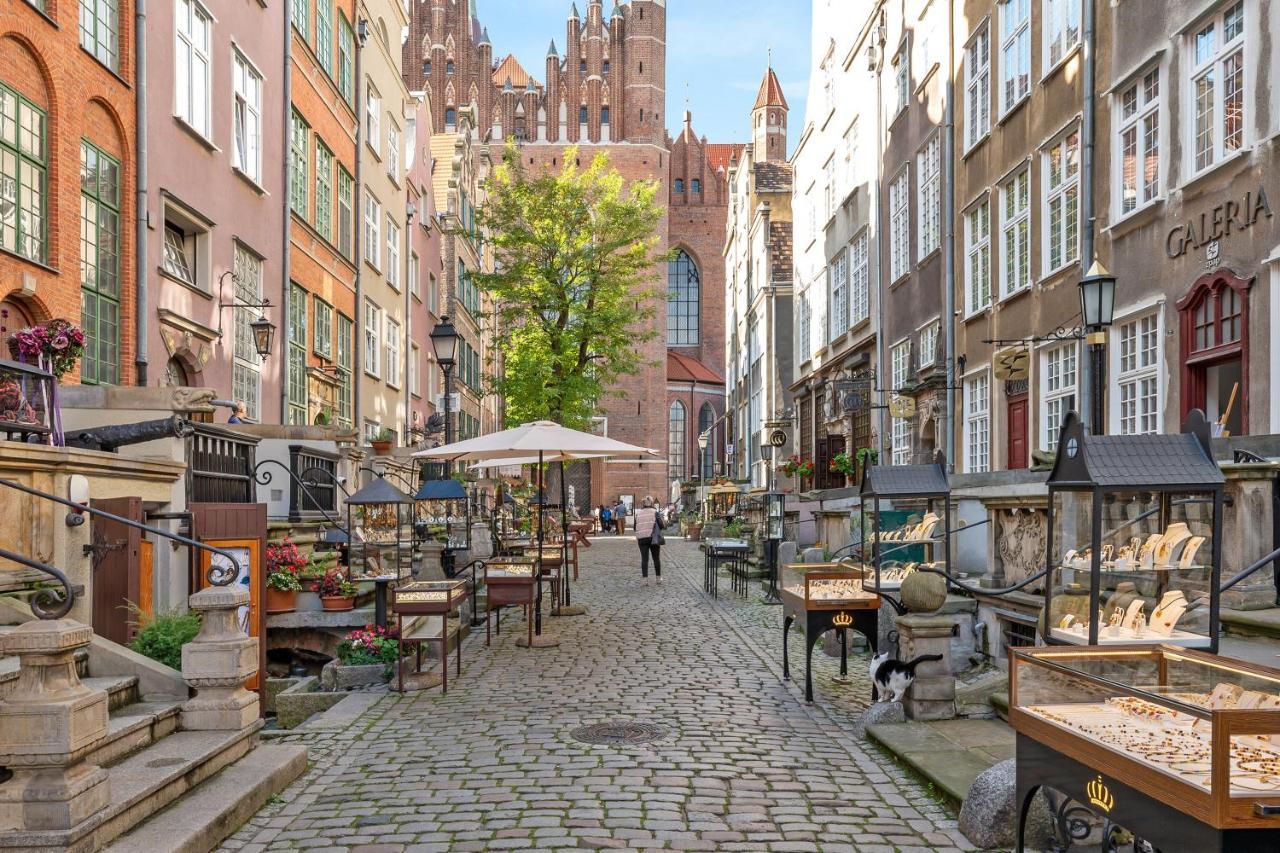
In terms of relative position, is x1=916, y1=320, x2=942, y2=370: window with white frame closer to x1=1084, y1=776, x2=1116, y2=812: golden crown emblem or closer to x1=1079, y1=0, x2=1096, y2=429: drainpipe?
x1=1079, y1=0, x2=1096, y2=429: drainpipe

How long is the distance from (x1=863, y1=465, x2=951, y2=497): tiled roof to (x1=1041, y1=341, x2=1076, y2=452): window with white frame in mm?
7380

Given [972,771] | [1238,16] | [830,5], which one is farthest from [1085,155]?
[830,5]

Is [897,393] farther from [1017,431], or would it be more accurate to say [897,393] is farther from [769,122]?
[769,122]

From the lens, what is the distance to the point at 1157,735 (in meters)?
3.45

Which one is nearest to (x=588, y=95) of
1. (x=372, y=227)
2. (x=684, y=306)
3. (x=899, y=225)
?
(x=684, y=306)

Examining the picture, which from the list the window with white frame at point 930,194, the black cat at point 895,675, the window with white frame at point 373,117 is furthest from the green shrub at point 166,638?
the window with white frame at point 373,117

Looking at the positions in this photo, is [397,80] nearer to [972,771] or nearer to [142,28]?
[142,28]

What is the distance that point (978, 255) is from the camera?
20.0 meters

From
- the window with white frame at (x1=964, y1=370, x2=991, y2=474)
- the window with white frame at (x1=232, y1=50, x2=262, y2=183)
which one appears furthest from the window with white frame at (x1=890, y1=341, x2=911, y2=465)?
the window with white frame at (x1=232, y1=50, x2=262, y2=183)

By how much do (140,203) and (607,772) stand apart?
10.8m

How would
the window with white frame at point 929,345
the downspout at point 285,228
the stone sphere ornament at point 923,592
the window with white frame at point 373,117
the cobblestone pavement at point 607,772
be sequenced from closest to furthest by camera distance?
1. the cobblestone pavement at point 607,772
2. the stone sphere ornament at point 923,592
3. the downspout at point 285,228
4. the window with white frame at point 929,345
5. the window with white frame at point 373,117

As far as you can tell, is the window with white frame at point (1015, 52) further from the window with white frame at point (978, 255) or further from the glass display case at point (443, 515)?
the glass display case at point (443, 515)

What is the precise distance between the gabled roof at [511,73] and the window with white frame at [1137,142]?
5487 centimetres

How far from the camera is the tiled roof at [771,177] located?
151 feet
